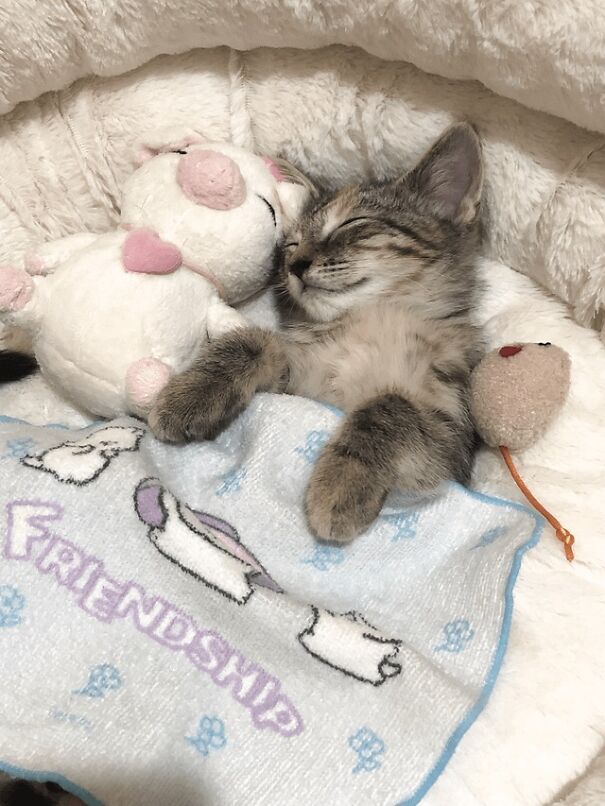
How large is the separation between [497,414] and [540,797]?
0.55 m

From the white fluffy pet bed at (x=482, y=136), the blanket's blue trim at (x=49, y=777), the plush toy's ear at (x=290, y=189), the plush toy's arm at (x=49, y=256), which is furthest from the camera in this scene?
the plush toy's ear at (x=290, y=189)

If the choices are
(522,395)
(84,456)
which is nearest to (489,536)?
(522,395)

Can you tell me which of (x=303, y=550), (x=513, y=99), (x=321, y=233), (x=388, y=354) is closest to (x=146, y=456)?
(x=303, y=550)

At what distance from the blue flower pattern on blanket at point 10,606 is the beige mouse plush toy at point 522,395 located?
0.75 m

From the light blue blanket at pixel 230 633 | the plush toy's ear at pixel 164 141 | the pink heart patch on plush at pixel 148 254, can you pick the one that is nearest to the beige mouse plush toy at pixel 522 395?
the light blue blanket at pixel 230 633

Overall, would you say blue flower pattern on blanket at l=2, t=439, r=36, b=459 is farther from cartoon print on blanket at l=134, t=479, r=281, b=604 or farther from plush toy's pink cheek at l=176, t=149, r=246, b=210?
plush toy's pink cheek at l=176, t=149, r=246, b=210

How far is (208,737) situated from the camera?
87 cm

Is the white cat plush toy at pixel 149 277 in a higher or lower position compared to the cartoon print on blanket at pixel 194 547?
higher

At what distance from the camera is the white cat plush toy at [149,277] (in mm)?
1096

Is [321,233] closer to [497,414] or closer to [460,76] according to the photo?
[460,76]

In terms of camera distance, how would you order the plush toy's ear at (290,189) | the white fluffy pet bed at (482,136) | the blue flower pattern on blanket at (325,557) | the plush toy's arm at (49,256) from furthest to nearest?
the plush toy's ear at (290,189) → the plush toy's arm at (49,256) → the blue flower pattern on blanket at (325,557) → the white fluffy pet bed at (482,136)

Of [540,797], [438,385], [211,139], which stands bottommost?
[540,797]

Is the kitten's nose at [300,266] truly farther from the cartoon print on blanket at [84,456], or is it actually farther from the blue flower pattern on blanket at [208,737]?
the blue flower pattern on blanket at [208,737]

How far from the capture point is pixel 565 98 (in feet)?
3.48
